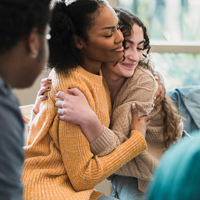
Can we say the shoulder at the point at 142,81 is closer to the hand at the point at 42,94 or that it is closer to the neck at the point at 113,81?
the neck at the point at 113,81

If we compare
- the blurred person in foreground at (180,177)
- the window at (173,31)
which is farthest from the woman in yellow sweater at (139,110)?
the window at (173,31)

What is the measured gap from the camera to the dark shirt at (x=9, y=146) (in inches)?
17.8

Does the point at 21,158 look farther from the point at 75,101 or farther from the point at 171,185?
the point at 75,101

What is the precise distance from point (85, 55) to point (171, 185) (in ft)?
2.64

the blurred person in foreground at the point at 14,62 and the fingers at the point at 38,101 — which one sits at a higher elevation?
the blurred person in foreground at the point at 14,62

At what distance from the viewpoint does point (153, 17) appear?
216cm

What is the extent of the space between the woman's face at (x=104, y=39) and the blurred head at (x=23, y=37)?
44cm

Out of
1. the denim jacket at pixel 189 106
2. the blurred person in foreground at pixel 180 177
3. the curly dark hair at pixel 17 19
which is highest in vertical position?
the curly dark hair at pixel 17 19

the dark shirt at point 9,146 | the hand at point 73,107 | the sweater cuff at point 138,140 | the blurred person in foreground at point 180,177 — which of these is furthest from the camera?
the sweater cuff at point 138,140

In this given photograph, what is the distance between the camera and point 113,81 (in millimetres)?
1266

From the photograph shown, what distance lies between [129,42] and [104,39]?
0.80 feet

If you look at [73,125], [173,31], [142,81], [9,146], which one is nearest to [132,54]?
[142,81]

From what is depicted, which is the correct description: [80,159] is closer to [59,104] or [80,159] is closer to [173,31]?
[59,104]

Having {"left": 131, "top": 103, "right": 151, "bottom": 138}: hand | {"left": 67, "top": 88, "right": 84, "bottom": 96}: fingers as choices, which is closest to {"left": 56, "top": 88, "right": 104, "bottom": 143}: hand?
{"left": 67, "top": 88, "right": 84, "bottom": 96}: fingers
